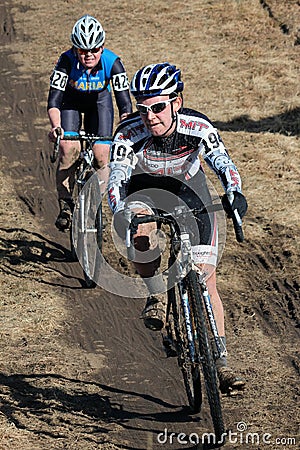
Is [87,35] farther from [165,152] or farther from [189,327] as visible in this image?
[189,327]

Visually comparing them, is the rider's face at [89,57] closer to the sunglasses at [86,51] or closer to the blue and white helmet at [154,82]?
the sunglasses at [86,51]

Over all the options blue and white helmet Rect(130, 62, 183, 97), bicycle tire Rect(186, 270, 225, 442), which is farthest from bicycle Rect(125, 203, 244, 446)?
blue and white helmet Rect(130, 62, 183, 97)

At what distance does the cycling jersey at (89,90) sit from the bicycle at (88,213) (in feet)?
1.54

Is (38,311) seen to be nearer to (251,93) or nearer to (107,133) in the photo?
(107,133)

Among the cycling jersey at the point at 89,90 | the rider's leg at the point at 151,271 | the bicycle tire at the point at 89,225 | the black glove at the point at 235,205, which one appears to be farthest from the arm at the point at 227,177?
the cycling jersey at the point at 89,90

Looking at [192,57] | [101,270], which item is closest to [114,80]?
[101,270]

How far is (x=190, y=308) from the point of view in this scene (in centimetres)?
568

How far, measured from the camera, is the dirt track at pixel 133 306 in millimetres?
6129

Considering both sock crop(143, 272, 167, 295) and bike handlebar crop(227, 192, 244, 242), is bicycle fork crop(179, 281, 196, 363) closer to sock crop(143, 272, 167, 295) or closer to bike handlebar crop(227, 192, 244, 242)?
sock crop(143, 272, 167, 295)

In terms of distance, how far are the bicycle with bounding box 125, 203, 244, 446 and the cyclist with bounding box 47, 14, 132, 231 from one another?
3113 mm

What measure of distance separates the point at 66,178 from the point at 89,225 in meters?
0.67

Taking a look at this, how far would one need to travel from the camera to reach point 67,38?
1938 cm

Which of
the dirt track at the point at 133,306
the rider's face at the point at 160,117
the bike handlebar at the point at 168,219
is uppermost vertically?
the rider's face at the point at 160,117

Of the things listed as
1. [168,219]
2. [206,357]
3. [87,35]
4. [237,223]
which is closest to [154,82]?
[168,219]
